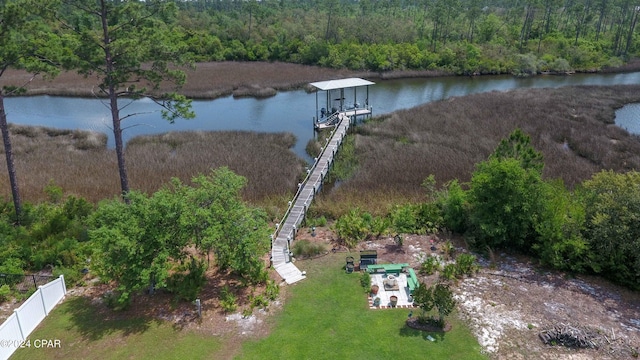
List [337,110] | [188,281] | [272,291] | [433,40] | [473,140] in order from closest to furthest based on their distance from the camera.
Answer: [272,291] → [188,281] → [473,140] → [337,110] → [433,40]

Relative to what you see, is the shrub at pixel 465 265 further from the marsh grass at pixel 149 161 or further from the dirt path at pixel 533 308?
the marsh grass at pixel 149 161

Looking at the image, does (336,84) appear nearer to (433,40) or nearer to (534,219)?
(534,219)

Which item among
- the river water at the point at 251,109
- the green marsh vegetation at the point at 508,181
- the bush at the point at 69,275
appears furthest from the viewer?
the river water at the point at 251,109

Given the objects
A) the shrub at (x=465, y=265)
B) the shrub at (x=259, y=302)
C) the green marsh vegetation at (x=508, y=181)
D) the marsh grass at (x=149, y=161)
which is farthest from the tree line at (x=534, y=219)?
the marsh grass at (x=149, y=161)

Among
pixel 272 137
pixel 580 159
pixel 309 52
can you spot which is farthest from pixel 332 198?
pixel 309 52

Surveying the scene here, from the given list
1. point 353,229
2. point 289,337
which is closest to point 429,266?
point 353,229

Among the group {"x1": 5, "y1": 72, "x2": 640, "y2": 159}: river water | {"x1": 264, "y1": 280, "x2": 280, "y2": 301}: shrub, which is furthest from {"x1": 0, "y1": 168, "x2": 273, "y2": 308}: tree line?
{"x1": 5, "y1": 72, "x2": 640, "y2": 159}: river water

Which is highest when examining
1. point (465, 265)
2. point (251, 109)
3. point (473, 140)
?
point (251, 109)
